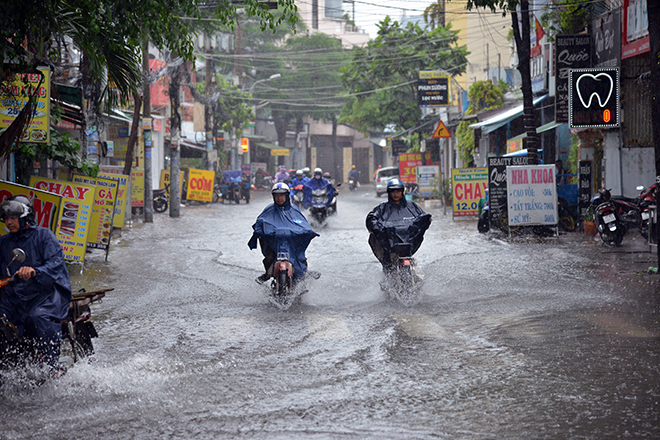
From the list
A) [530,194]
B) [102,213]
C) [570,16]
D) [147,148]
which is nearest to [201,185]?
[147,148]

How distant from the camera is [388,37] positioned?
41.8 metres

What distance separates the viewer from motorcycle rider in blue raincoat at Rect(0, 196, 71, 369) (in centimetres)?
569

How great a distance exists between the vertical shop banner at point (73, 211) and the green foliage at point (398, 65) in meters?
29.4

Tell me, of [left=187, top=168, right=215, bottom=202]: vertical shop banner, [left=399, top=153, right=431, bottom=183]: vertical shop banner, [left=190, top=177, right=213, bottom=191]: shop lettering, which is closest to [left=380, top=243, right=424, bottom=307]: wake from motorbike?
[left=187, top=168, right=215, bottom=202]: vertical shop banner

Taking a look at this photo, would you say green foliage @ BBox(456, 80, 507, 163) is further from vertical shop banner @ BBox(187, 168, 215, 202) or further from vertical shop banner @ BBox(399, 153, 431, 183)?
vertical shop banner @ BBox(187, 168, 215, 202)

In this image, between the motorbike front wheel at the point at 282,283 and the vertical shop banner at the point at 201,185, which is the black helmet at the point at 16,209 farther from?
the vertical shop banner at the point at 201,185

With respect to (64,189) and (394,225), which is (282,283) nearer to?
(394,225)

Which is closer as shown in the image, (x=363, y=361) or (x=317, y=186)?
(x=363, y=361)

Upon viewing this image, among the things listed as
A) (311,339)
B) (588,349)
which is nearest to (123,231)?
(311,339)

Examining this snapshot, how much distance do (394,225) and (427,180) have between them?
21370 millimetres

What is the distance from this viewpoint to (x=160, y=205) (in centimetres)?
2880

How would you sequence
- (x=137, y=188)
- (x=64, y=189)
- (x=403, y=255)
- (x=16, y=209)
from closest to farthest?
(x=16, y=209)
(x=403, y=255)
(x=64, y=189)
(x=137, y=188)

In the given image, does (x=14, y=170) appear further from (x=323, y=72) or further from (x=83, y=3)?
(x=323, y=72)

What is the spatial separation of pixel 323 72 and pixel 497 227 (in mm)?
46031
